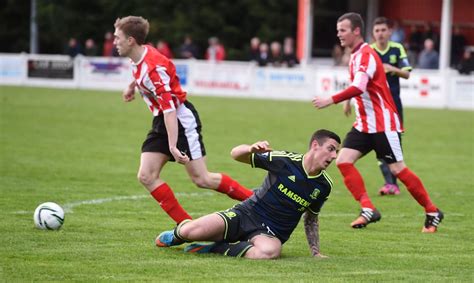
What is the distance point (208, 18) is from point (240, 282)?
126 ft

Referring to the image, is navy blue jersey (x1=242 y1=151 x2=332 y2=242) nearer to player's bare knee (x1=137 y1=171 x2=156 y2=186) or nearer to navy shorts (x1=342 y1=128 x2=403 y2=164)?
player's bare knee (x1=137 y1=171 x2=156 y2=186)

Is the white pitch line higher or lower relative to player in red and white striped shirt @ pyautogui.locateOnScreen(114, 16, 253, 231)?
lower

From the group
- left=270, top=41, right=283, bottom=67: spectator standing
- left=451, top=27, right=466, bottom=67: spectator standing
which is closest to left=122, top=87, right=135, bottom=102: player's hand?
left=270, top=41, right=283, bottom=67: spectator standing

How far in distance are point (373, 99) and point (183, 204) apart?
251 centimetres

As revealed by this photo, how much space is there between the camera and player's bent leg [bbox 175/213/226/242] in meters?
7.65

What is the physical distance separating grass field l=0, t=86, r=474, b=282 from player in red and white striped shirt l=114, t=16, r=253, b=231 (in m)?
0.50

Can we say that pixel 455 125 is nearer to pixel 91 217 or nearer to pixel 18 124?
pixel 18 124

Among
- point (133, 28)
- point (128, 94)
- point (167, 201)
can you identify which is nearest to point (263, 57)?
point (128, 94)

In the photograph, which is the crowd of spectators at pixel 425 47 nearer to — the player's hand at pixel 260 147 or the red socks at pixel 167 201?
the red socks at pixel 167 201

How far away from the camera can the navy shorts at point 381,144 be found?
992 cm

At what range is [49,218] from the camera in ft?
28.6

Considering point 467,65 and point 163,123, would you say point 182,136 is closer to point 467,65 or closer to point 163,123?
point 163,123

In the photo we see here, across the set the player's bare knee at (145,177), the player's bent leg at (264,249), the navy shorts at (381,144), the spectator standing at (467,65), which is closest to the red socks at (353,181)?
the navy shorts at (381,144)

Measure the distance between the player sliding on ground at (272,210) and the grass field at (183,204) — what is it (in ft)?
0.56
